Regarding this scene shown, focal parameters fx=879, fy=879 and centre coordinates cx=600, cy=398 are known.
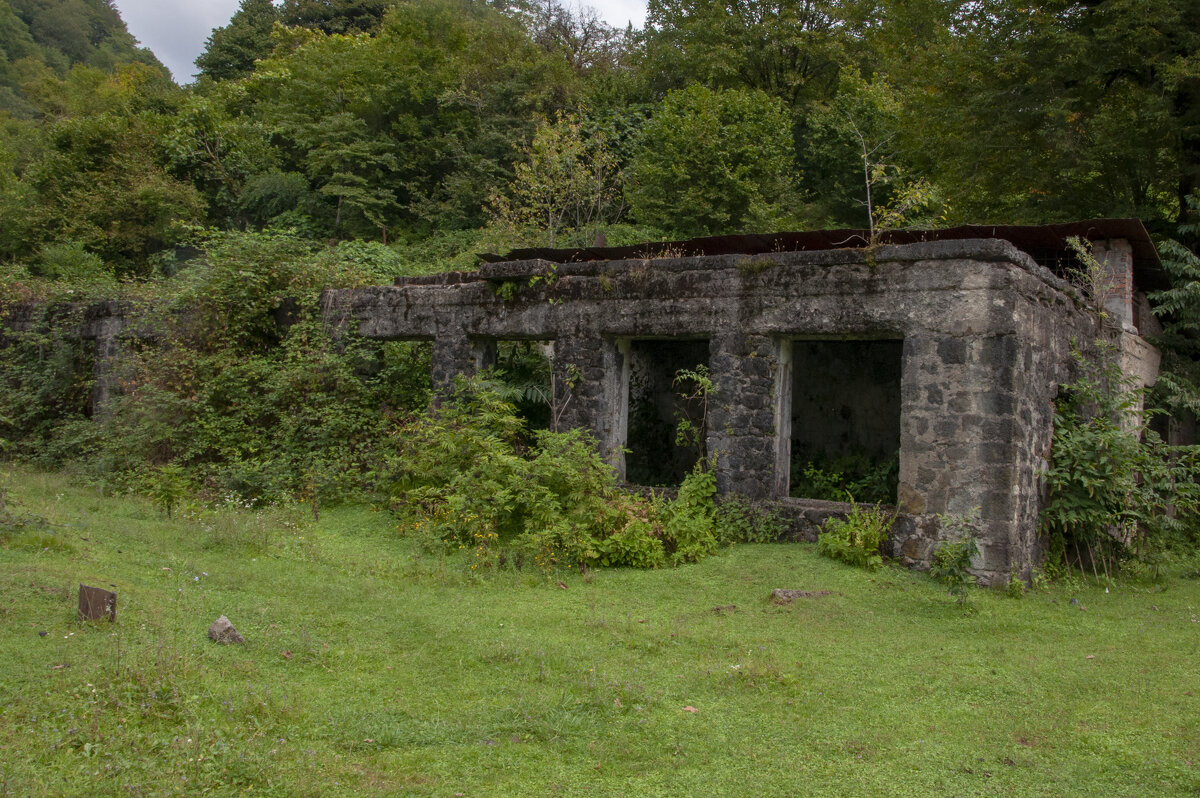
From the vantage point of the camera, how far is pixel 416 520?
8.74 meters

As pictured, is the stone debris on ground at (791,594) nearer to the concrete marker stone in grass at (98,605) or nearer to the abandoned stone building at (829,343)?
the abandoned stone building at (829,343)

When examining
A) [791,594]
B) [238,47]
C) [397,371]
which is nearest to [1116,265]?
[791,594]

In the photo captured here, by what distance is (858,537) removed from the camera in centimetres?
759

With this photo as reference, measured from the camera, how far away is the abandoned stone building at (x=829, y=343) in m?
7.41

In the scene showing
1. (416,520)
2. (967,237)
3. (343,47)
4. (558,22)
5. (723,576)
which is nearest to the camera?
(723,576)


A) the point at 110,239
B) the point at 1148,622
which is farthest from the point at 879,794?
the point at 110,239

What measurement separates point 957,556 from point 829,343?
5.20 metres

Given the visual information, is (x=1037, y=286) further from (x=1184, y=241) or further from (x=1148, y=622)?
(x=1184, y=241)

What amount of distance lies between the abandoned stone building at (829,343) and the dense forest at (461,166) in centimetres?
103

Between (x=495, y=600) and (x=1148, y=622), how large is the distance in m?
4.91

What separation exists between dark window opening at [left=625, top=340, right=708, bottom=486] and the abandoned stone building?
0.11 feet

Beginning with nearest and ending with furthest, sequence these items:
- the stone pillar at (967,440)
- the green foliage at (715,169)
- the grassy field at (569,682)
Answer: the grassy field at (569,682), the stone pillar at (967,440), the green foliage at (715,169)

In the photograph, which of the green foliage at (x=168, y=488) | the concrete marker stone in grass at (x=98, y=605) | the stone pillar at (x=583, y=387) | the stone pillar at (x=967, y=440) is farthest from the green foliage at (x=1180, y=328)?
the green foliage at (x=168, y=488)

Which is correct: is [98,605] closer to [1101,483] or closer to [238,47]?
[1101,483]
